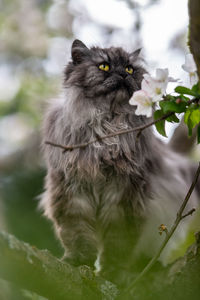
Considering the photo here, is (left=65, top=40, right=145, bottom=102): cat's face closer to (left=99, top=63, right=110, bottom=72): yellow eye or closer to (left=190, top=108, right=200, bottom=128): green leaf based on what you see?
(left=99, top=63, right=110, bottom=72): yellow eye

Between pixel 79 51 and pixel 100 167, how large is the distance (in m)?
1.09

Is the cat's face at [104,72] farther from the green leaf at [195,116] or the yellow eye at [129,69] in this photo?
the green leaf at [195,116]

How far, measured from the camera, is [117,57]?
3689mm

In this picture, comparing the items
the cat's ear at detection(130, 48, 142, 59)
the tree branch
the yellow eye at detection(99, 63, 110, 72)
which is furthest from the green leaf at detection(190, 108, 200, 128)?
the cat's ear at detection(130, 48, 142, 59)

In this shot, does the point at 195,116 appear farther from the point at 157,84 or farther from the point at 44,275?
the point at 44,275

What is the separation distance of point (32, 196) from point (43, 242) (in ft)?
3.09

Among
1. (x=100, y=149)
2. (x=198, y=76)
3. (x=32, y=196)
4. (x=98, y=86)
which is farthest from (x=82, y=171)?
(x=32, y=196)

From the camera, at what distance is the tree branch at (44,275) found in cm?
212

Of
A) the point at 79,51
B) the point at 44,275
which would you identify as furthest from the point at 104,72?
the point at 44,275

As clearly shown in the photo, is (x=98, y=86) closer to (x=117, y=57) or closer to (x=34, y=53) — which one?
(x=117, y=57)

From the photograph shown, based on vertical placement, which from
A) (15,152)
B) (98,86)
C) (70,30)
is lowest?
(98,86)

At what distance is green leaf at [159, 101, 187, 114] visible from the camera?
2.21 m

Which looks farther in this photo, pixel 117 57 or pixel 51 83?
pixel 51 83

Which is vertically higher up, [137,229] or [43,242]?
[43,242]
